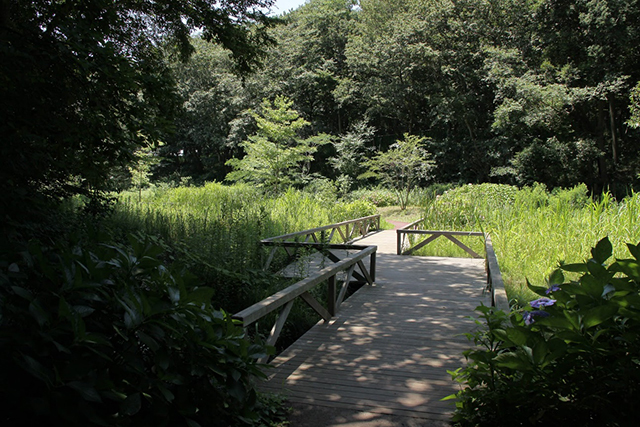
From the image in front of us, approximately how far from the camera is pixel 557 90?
20.5m

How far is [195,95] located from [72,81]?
34221 millimetres

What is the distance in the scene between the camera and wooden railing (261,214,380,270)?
6.98m

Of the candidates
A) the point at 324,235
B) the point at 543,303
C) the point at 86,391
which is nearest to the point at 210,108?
the point at 324,235

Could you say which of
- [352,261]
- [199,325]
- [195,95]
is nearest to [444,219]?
[352,261]

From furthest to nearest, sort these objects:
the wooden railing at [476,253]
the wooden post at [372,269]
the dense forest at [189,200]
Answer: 1. the wooden post at [372,269]
2. the wooden railing at [476,253]
3. the dense forest at [189,200]

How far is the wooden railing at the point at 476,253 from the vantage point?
349 cm

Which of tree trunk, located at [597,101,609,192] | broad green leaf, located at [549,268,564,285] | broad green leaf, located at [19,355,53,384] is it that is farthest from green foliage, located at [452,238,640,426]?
tree trunk, located at [597,101,609,192]

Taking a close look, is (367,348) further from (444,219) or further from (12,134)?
(444,219)

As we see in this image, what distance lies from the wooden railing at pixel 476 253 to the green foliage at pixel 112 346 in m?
2.20

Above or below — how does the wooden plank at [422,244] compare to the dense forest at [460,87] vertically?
below

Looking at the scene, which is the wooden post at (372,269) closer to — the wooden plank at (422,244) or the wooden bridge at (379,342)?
the wooden bridge at (379,342)

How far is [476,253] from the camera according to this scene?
29.9 feet

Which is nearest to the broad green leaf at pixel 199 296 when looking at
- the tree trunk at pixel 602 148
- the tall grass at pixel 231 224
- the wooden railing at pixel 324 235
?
the tall grass at pixel 231 224

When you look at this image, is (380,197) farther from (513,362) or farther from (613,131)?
(513,362)
